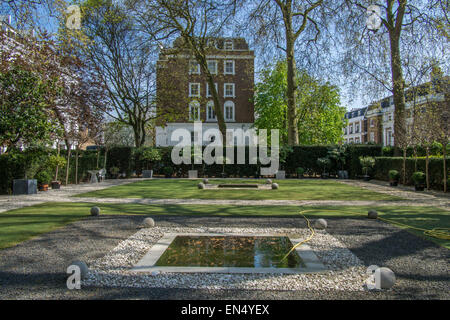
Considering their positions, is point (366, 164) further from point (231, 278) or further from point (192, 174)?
A: point (231, 278)

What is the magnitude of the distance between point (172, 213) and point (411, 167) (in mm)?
13132

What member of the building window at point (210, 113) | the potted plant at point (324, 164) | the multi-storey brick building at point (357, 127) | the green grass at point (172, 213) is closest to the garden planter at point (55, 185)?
the green grass at point (172, 213)

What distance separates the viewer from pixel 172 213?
27.3 feet

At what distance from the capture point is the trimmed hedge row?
13.6 metres

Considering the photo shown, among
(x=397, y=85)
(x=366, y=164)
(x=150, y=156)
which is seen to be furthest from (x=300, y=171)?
(x=150, y=156)

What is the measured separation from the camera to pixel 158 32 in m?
21.4

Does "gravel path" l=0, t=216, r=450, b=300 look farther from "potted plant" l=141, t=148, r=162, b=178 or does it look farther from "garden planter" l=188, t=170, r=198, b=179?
"potted plant" l=141, t=148, r=162, b=178

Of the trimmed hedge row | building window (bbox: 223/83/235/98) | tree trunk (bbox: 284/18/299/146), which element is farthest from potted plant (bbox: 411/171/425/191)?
building window (bbox: 223/83/235/98)

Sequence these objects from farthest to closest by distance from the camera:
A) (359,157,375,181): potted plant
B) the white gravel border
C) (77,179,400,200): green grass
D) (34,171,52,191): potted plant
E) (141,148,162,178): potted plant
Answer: (141,148,162,178): potted plant < (359,157,375,181): potted plant < (34,171,52,191): potted plant < (77,179,400,200): green grass < the white gravel border

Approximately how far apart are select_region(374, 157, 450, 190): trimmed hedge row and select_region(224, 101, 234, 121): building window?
23890 mm

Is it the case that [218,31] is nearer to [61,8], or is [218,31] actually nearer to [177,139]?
[61,8]

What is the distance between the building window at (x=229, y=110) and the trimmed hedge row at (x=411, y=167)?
78.4 ft
